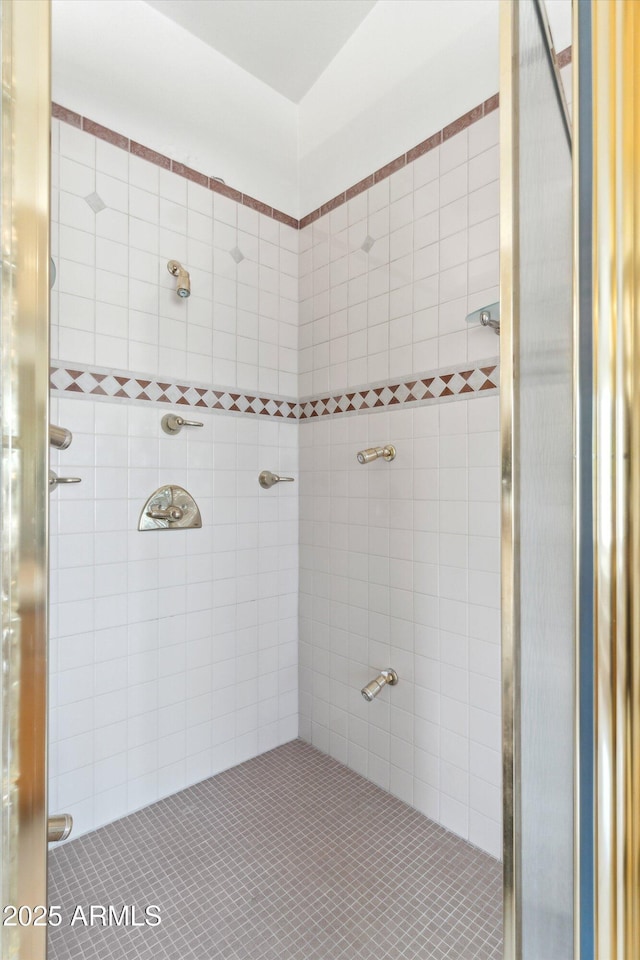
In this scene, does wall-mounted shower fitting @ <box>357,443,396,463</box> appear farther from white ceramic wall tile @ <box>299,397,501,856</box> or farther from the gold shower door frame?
the gold shower door frame

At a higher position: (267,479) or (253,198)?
(253,198)

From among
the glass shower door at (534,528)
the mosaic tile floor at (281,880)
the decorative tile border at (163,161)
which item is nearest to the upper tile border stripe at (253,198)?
the decorative tile border at (163,161)

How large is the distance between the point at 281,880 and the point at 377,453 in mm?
1268

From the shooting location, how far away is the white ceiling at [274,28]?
5.18ft

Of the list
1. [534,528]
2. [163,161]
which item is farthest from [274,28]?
[534,528]

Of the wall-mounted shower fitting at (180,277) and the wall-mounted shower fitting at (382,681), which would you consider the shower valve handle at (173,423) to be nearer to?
the wall-mounted shower fitting at (180,277)

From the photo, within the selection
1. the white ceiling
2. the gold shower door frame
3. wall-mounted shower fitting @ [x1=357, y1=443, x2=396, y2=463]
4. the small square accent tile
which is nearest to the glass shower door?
the gold shower door frame

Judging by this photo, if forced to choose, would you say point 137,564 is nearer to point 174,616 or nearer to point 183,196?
point 174,616

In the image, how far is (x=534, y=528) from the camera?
16.1 inches

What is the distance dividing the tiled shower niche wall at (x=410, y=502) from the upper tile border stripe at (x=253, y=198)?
0.11 feet

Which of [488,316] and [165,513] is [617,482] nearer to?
[488,316]

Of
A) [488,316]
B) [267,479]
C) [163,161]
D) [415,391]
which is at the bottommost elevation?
[267,479]

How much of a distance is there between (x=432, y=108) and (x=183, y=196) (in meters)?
0.89

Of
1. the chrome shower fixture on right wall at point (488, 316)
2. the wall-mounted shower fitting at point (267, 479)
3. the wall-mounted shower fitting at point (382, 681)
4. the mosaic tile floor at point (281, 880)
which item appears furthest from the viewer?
the wall-mounted shower fitting at point (267, 479)
